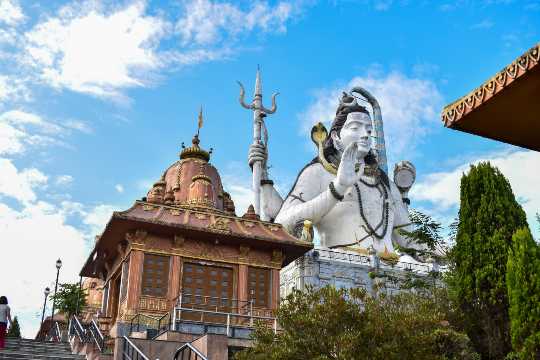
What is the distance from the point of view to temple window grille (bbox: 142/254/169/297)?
57.1 feet

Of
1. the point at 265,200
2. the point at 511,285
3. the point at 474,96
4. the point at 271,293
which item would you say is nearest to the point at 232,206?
the point at 271,293

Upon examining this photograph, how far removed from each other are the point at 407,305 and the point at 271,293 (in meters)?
5.19

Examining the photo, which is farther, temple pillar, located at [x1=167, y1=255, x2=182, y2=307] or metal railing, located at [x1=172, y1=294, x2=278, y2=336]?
temple pillar, located at [x1=167, y1=255, x2=182, y2=307]

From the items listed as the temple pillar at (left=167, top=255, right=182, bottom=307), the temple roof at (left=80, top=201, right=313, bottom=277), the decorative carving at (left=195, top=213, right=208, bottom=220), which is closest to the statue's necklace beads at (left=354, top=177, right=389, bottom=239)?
the temple roof at (left=80, top=201, right=313, bottom=277)

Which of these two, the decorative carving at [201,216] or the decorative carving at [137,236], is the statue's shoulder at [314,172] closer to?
the decorative carving at [201,216]

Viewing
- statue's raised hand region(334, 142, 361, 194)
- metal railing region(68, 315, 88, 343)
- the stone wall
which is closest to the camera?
metal railing region(68, 315, 88, 343)

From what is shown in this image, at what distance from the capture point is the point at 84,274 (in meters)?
21.8

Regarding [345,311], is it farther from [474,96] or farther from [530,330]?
[474,96]

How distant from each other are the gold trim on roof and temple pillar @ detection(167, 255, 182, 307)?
11189 millimetres

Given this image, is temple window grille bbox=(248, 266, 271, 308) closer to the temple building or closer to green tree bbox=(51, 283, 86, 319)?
the temple building

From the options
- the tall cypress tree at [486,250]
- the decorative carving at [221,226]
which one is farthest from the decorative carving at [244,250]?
the tall cypress tree at [486,250]

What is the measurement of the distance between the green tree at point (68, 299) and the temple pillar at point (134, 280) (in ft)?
31.1

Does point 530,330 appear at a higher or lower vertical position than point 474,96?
lower

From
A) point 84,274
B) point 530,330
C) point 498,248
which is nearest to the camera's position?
point 530,330
